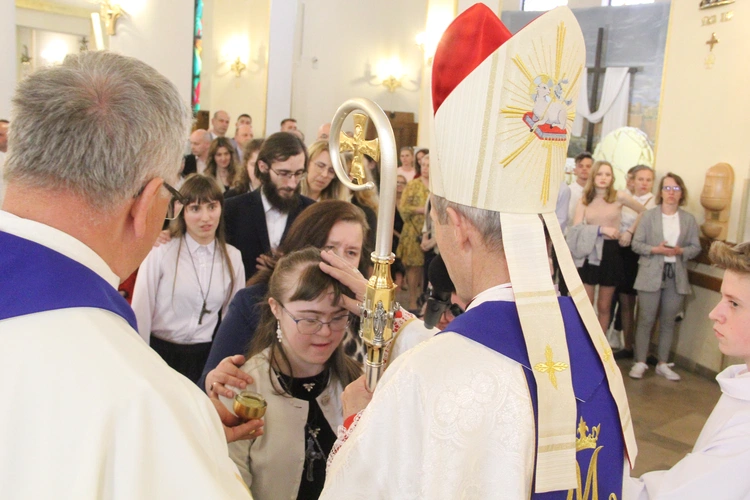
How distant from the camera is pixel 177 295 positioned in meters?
3.38

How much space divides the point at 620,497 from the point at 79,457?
3.86 ft

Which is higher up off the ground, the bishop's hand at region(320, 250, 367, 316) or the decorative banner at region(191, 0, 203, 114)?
the decorative banner at region(191, 0, 203, 114)

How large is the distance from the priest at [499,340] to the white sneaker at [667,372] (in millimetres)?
5143

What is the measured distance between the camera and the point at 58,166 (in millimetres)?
1161

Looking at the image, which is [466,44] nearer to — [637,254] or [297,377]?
[297,377]

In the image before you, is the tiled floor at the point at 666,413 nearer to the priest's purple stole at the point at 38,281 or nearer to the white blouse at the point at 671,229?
the white blouse at the point at 671,229

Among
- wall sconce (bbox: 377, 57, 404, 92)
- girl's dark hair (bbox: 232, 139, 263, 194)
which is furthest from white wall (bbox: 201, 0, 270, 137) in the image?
girl's dark hair (bbox: 232, 139, 263, 194)

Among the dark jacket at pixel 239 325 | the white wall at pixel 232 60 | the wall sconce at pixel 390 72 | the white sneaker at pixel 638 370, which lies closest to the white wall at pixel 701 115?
the white sneaker at pixel 638 370

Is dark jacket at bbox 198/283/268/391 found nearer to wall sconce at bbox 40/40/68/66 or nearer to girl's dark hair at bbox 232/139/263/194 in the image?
girl's dark hair at bbox 232/139/263/194

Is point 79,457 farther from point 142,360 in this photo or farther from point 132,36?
point 132,36

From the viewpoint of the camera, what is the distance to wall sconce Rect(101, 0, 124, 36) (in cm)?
896

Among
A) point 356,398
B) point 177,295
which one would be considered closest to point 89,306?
point 356,398

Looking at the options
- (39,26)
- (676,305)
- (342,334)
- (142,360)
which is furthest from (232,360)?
(39,26)

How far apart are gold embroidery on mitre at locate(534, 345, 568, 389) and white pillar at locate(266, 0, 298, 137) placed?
30.6 feet
